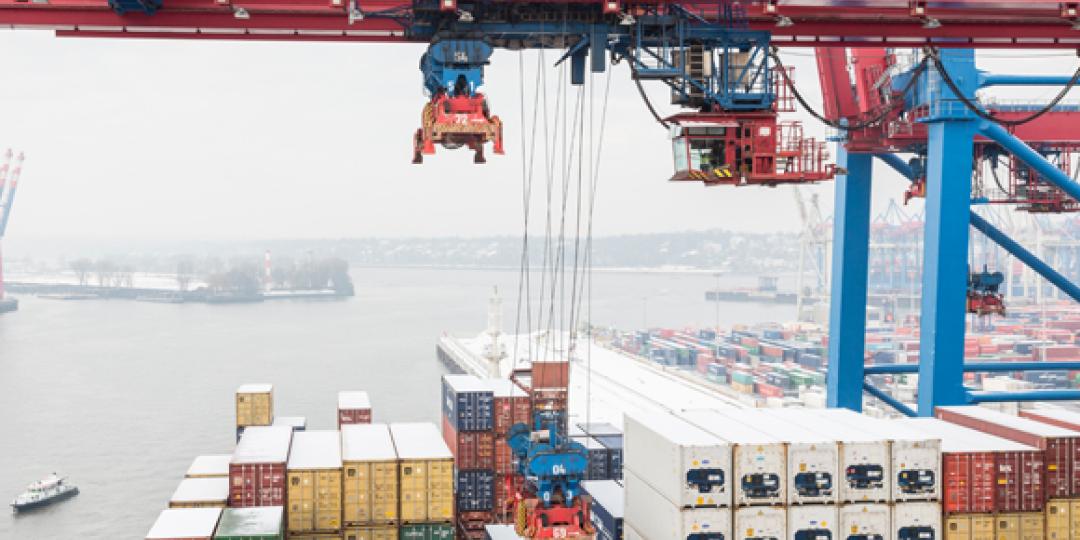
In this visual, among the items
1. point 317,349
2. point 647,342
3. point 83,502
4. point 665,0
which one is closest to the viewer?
point 665,0

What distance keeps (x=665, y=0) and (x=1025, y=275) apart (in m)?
110

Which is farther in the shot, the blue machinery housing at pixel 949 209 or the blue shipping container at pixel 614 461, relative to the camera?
the blue shipping container at pixel 614 461

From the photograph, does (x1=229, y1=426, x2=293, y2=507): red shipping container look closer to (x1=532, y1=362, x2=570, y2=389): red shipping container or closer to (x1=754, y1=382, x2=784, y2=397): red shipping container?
(x1=532, y1=362, x2=570, y2=389): red shipping container

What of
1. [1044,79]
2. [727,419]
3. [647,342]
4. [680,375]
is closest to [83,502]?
[727,419]

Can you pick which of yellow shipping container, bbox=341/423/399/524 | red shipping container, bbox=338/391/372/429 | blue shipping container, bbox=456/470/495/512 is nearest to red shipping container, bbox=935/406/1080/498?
yellow shipping container, bbox=341/423/399/524

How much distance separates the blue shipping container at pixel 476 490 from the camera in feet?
82.9

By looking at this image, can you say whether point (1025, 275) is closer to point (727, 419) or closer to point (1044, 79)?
point (1044, 79)

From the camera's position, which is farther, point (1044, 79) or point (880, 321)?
point (880, 321)

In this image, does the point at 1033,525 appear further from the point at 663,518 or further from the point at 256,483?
the point at 256,483

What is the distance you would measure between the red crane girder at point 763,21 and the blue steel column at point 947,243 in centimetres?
356

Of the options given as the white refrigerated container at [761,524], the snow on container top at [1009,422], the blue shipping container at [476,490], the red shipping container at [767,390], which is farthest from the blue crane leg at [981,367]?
the red shipping container at [767,390]

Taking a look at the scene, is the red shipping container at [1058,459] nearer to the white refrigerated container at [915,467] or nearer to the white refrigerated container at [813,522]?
the white refrigerated container at [915,467]

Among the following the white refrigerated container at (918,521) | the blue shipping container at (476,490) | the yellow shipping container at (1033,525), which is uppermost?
the white refrigerated container at (918,521)

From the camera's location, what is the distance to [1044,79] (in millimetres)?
20219
